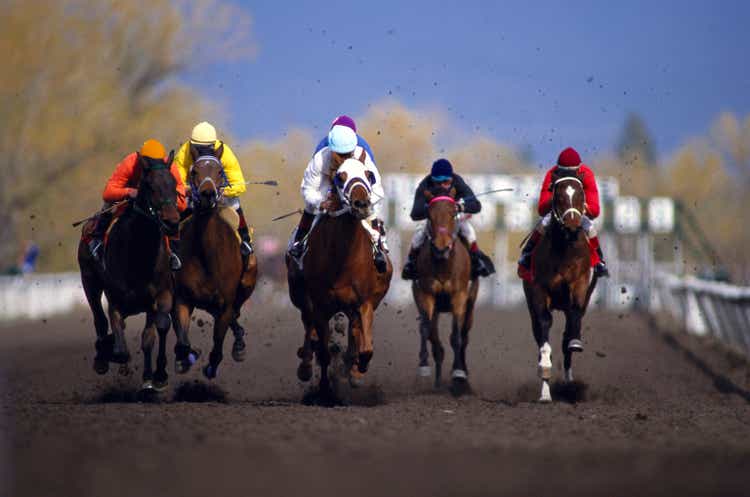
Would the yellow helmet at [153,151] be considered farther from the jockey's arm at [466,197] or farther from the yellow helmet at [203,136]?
the jockey's arm at [466,197]

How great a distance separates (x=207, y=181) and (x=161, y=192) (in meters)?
0.69

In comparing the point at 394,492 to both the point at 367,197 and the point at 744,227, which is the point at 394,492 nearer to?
the point at 367,197

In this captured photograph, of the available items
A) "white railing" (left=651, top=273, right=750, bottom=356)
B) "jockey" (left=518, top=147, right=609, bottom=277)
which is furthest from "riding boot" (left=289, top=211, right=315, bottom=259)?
"white railing" (left=651, top=273, right=750, bottom=356)

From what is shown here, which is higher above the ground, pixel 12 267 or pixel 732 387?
pixel 12 267

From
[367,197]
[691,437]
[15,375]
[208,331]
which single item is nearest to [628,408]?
[691,437]

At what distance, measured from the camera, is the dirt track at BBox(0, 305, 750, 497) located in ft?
23.5

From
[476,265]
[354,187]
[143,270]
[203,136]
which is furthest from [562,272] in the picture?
[143,270]

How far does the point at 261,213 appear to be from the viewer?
2421 inches

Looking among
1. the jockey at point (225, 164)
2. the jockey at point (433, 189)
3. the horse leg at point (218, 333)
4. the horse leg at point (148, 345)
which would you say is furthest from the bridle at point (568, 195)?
the horse leg at point (148, 345)

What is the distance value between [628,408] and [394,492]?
17.0 feet

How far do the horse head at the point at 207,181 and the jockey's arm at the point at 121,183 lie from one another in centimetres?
58

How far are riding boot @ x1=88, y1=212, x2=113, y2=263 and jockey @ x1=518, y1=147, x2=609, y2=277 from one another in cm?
429

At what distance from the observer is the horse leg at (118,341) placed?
12.0 meters

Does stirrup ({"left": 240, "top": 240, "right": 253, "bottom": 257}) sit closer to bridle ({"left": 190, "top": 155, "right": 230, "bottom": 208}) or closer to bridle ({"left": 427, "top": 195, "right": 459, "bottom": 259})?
bridle ({"left": 190, "top": 155, "right": 230, "bottom": 208})
